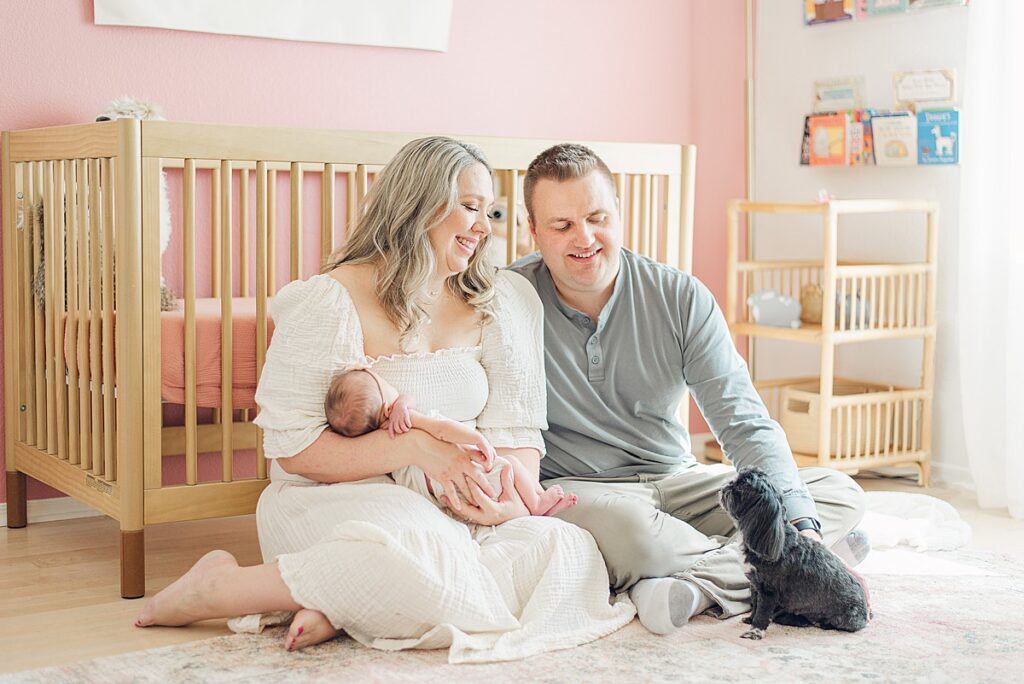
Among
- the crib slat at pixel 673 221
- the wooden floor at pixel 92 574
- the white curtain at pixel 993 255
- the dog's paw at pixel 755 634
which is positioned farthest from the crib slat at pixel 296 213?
the white curtain at pixel 993 255

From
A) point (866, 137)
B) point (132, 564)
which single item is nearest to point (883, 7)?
point (866, 137)

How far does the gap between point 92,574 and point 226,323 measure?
0.56 meters

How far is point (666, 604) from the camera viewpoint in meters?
2.01

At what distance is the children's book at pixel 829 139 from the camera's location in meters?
3.47

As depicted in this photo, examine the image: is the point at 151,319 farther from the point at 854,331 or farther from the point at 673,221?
the point at 854,331

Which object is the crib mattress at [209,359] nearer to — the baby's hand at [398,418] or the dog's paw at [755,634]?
the baby's hand at [398,418]

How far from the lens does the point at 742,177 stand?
3.88 meters

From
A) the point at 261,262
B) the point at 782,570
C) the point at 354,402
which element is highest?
the point at 261,262

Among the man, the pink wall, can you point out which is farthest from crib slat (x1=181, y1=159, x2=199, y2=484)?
the pink wall

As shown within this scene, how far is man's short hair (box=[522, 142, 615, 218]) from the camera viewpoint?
2.26 m

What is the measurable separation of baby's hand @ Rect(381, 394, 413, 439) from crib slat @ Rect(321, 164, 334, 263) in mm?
461

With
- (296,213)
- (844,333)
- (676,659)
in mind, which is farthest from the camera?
(844,333)

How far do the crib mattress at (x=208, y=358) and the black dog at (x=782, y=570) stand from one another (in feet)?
3.13

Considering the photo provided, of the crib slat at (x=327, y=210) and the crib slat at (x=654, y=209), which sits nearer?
the crib slat at (x=327, y=210)
